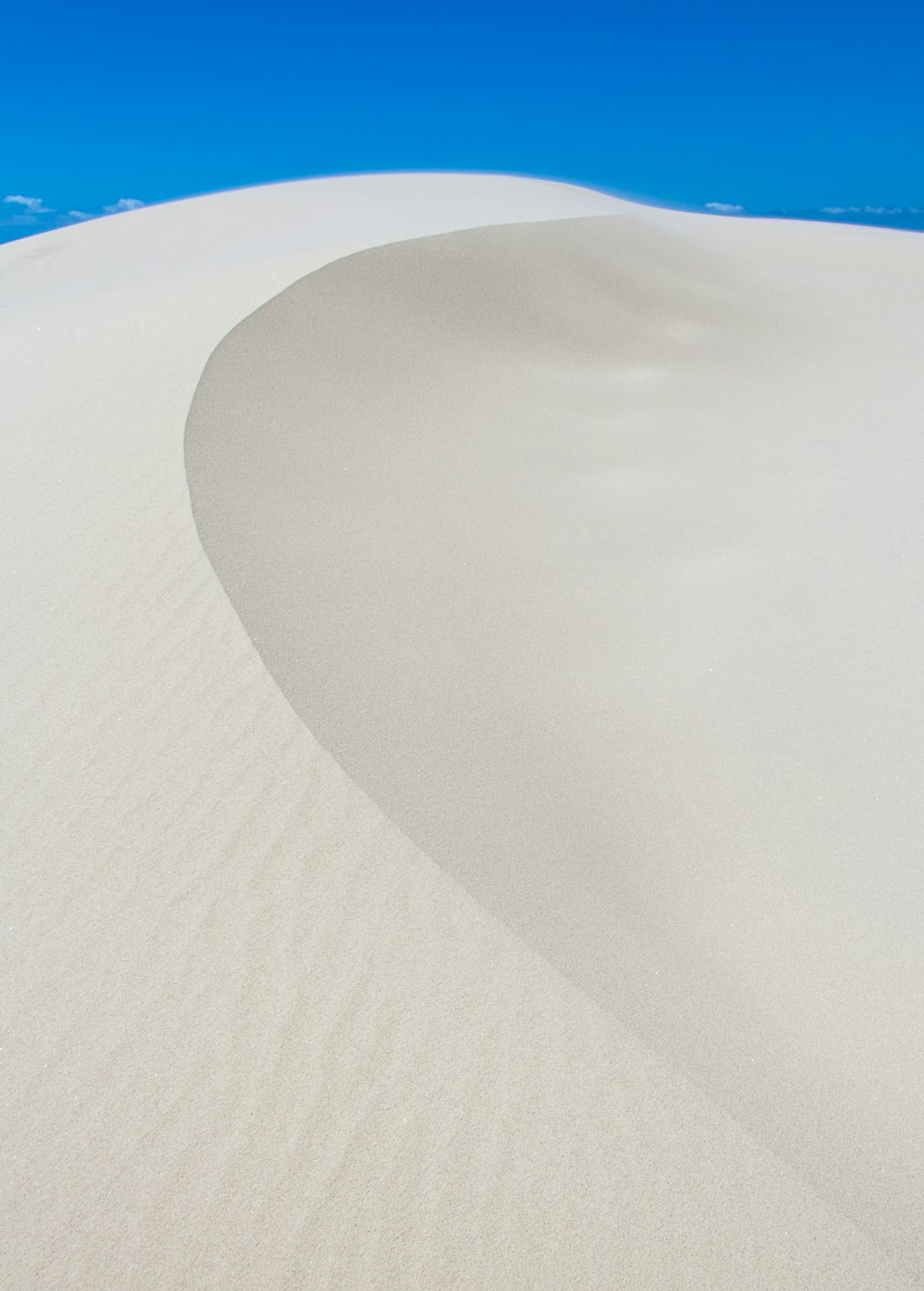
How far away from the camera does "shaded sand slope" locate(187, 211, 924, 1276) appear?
2906mm

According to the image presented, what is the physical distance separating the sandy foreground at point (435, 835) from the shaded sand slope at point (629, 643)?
23 millimetres

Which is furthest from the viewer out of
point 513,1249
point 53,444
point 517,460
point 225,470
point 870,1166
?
point 517,460

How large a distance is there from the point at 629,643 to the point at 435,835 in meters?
2.01

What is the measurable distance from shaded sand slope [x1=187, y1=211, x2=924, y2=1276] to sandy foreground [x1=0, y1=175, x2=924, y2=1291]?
0.02 meters

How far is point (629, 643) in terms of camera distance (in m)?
4.81

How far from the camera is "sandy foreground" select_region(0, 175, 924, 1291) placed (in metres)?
2.33

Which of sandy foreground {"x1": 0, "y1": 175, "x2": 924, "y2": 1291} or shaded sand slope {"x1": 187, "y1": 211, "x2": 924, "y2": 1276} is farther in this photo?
shaded sand slope {"x1": 187, "y1": 211, "x2": 924, "y2": 1276}

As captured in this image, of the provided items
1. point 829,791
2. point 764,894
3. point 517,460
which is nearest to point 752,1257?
point 764,894

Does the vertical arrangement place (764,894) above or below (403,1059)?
above

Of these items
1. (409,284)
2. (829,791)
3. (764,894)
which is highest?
(409,284)

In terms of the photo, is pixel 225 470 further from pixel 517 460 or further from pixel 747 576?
pixel 747 576

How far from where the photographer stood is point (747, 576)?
5.55 meters

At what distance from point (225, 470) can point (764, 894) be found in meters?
3.54

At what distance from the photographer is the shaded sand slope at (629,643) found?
9.53 feet
